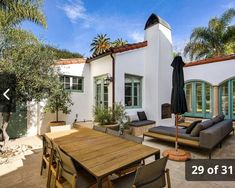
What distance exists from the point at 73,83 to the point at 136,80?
3.10 meters

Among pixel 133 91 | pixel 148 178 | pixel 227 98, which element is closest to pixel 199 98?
pixel 227 98

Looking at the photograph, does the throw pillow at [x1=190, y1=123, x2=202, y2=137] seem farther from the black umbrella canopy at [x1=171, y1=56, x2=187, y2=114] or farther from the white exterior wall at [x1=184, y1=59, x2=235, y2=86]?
the white exterior wall at [x1=184, y1=59, x2=235, y2=86]

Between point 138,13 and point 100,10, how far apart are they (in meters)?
2.30

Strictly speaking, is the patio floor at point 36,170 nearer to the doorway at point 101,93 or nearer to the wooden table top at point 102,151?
the wooden table top at point 102,151

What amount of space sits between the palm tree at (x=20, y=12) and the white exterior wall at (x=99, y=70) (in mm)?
2761

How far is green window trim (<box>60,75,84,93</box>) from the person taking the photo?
24.7ft

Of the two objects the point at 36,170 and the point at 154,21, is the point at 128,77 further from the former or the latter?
the point at 36,170

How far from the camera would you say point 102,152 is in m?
2.48

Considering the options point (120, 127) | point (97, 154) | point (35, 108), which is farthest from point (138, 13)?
point (97, 154)

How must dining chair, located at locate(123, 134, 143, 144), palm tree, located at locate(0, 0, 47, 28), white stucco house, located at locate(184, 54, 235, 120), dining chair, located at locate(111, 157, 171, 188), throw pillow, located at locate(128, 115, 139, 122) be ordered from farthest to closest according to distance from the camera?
white stucco house, located at locate(184, 54, 235, 120), throw pillow, located at locate(128, 115, 139, 122), palm tree, located at locate(0, 0, 47, 28), dining chair, located at locate(123, 134, 143, 144), dining chair, located at locate(111, 157, 171, 188)

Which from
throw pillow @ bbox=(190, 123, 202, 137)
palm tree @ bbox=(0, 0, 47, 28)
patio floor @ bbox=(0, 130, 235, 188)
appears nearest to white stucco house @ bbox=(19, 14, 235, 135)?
palm tree @ bbox=(0, 0, 47, 28)

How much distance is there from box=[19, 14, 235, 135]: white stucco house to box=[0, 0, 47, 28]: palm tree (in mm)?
1851

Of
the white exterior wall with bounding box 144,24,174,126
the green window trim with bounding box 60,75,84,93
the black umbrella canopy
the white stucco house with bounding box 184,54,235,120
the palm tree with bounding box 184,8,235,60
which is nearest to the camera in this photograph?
the black umbrella canopy

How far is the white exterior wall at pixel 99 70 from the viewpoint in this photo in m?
7.08
